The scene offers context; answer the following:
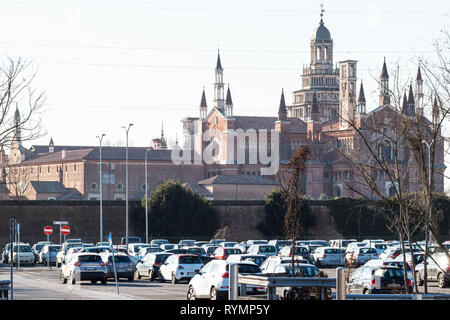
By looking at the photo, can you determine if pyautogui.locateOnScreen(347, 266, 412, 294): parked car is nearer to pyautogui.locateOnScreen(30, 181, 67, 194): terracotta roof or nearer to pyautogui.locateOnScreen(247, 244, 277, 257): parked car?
pyautogui.locateOnScreen(247, 244, 277, 257): parked car

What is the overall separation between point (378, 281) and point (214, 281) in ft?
17.0

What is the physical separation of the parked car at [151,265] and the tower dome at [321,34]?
14358 centimetres

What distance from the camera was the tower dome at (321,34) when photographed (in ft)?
592

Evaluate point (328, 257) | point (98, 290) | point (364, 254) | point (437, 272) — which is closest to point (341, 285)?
point (98, 290)

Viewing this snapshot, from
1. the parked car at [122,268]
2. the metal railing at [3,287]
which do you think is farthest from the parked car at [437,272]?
the metal railing at [3,287]

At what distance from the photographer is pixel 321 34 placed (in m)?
181

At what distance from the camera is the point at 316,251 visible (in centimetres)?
5522

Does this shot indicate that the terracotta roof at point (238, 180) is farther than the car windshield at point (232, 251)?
Yes

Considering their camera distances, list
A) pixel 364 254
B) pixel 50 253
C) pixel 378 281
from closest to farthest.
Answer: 1. pixel 378 281
2. pixel 364 254
3. pixel 50 253

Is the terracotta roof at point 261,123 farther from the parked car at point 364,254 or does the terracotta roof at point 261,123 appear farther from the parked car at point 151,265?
the parked car at point 151,265

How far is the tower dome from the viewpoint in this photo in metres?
180

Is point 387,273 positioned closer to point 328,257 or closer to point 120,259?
point 120,259
